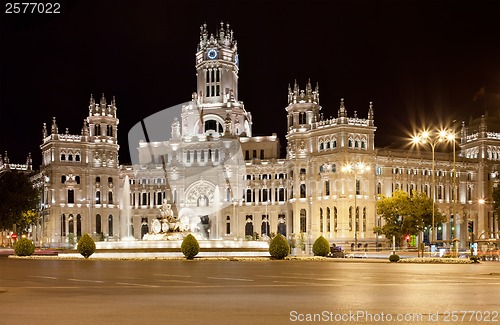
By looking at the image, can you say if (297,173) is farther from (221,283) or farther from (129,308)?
(129,308)

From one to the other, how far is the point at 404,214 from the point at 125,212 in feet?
200

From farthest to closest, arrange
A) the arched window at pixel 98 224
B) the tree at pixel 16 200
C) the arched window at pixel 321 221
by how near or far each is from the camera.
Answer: the arched window at pixel 98 224, the arched window at pixel 321 221, the tree at pixel 16 200

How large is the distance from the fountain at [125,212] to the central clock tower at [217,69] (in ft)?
81.7

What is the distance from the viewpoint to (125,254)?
2525 inches

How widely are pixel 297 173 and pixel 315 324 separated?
10776 centimetres

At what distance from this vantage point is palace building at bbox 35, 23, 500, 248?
118m

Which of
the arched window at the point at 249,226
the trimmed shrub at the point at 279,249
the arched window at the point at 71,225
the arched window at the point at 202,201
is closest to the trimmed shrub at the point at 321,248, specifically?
the trimmed shrub at the point at 279,249

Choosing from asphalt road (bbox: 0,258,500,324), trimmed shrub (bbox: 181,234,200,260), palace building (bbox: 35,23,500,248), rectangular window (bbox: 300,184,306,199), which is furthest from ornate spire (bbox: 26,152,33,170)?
asphalt road (bbox: 0,258,500,324)

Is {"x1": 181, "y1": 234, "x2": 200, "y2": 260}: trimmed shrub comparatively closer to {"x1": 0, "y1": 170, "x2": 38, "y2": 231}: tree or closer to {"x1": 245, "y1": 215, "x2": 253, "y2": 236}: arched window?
{"x1": 0, "y1": 170, "x2": 38, "y2": 231}: tree

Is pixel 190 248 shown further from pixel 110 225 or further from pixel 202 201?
pixel 110 225

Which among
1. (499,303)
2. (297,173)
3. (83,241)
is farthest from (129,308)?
(297,173)

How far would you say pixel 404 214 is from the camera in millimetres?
92500

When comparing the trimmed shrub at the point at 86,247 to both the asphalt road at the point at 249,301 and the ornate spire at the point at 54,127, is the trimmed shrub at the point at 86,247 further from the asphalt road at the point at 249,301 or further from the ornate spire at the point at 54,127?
the ornate spire at the point at 54,127

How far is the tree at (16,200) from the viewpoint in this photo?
106125 mm
